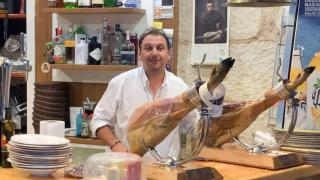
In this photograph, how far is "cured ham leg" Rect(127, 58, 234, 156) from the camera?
1.79 m

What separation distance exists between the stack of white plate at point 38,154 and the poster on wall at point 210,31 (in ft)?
5.15

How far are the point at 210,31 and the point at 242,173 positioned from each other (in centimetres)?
145

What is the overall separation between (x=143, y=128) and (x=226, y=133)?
0.48 metres

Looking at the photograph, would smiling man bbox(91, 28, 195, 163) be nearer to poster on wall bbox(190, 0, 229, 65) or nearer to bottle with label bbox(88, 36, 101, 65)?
poster on wall bbox(190, 0, 229, 65)

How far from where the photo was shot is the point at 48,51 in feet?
13.6

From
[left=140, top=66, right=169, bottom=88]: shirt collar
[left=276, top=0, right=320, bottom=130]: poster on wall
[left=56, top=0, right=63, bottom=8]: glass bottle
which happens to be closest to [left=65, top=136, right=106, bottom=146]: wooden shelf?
[left=140, top=66, right=169, bottom=88]: shirt collar

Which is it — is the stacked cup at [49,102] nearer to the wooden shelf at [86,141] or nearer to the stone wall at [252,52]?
the wooden shelf at [86,141]

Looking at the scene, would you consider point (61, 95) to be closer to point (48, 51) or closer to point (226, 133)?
point (48, 51)

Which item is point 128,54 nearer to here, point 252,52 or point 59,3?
point 59,3

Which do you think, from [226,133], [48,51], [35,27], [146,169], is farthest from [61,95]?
[146,169]

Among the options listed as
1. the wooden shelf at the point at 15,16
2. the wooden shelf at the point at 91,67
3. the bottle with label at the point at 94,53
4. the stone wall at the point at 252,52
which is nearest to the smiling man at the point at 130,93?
the stone wall at the point at 252,52

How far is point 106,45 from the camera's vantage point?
390 centimetres

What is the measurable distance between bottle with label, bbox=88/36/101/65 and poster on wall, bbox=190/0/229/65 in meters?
0.83

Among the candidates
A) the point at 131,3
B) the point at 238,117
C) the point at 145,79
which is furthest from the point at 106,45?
the point at 238,117
